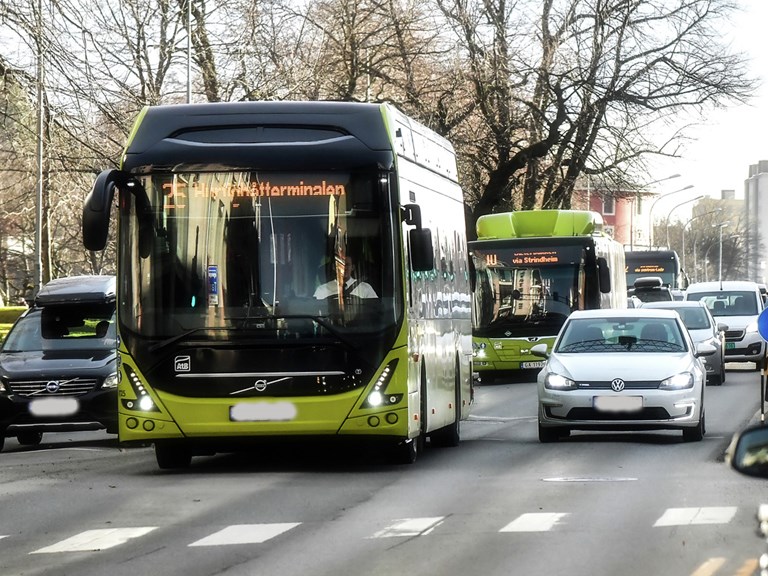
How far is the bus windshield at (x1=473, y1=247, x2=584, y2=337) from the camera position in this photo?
3180 centimetres

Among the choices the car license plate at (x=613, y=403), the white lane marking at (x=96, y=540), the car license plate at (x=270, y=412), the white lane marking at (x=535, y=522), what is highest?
the car license plate at (x=270, y=412)

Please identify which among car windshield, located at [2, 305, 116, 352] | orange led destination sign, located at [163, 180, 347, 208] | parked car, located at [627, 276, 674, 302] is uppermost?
orange led destination sign, located at [163, 180, 347, 208]

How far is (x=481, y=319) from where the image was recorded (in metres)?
32.5

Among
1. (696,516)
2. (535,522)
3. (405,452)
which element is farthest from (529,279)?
(535,522)

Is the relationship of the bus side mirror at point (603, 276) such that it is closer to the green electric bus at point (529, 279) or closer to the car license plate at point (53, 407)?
the green electric bus at point (529, 279)

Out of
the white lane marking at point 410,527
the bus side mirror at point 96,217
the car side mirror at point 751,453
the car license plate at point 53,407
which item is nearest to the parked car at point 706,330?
the car license plate at point 53,407

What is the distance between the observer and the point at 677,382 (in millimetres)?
17500

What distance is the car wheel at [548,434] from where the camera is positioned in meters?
18.1

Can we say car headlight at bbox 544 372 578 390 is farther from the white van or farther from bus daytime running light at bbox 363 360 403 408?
the white van

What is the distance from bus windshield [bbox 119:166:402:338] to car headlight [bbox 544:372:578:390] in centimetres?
359

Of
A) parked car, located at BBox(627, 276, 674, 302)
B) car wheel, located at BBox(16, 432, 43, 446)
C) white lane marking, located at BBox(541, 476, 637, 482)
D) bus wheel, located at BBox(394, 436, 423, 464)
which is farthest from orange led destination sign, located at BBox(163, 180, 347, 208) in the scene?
parked car, located at BBox(627, 276, 674, 302)

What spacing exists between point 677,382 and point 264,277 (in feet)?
16.6

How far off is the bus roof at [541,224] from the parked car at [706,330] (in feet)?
6.26

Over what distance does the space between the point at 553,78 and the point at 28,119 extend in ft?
68.8
